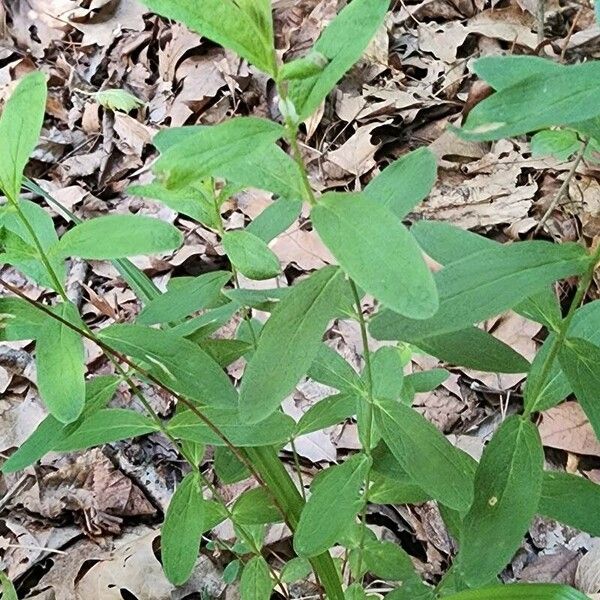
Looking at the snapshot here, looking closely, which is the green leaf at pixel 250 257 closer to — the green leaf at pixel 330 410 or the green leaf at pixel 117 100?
the green leaf at pixel 330 410

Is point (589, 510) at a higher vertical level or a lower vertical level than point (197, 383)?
lower

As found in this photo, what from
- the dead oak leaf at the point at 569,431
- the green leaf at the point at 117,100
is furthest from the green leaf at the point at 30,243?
the green leaf at the point at 117,100

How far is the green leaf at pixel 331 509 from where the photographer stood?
879 mm

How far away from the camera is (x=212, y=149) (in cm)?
55

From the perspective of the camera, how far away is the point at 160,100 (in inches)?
103

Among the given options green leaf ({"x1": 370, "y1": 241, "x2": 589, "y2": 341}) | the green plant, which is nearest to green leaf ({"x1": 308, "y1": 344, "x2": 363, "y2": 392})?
the green plant

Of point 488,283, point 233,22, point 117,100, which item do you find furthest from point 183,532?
point 117,100

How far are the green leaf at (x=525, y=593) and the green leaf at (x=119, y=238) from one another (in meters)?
0.52

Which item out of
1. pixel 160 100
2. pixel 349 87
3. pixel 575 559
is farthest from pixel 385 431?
pixel 160 100

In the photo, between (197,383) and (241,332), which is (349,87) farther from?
(197,383)

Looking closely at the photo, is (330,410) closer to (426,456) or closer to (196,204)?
(426,456)

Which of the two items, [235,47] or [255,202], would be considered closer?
[235,47]

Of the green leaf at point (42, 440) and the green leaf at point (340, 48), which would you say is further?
the green leaf at point (42, 440)

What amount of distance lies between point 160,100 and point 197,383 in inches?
77.2
